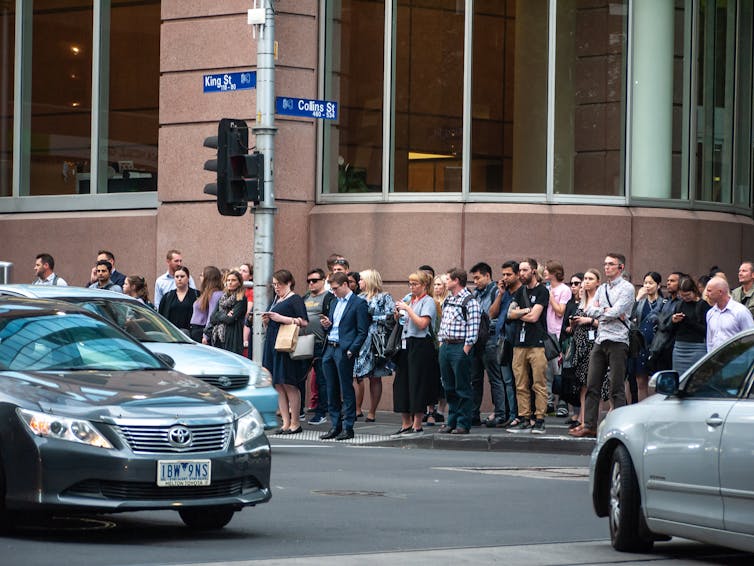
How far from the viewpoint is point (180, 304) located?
20.0 metres

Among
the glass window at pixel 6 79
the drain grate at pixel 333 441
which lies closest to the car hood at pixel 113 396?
the drain grate at pixel 333 441

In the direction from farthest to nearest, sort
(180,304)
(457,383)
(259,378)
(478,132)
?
(478,132), (180,304), (457,383), (259,378)

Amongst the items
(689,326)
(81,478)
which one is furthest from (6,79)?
(81,478)

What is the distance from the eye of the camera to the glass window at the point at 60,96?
1041 inches

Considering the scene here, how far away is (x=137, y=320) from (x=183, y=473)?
6693 mm

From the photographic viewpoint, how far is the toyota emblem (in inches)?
367

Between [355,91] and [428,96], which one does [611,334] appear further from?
[355,91]

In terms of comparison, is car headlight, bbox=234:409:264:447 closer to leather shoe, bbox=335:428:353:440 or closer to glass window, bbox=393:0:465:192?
leather shoe, bbox=335:428:353:440

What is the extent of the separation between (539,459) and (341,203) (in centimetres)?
807

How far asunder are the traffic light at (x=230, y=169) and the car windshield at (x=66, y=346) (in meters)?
7.42

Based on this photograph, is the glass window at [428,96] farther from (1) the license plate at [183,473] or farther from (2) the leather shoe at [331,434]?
(1) the license plate at [183,473]

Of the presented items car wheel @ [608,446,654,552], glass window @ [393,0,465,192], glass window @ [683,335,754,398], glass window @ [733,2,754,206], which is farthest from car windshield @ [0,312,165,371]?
glass window @ [733,2,754,206]

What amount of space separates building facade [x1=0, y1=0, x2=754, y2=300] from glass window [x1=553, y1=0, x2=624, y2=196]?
21mm

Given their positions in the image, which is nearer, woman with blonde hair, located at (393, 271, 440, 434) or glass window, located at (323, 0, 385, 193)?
woman with blonde hair, located at (393, 271, 440, 434)
